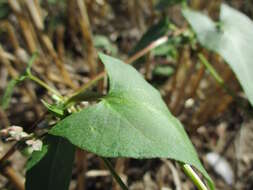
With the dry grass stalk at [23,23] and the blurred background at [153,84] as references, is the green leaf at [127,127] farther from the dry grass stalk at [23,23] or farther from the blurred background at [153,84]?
the dry grass stalk at [23,23]

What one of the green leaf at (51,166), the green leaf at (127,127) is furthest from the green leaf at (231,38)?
the green leaf at (51,166)

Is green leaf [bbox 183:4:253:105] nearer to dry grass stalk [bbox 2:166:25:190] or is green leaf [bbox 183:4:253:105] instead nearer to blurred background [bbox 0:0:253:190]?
blurred background [bbox 0:0:253:190]

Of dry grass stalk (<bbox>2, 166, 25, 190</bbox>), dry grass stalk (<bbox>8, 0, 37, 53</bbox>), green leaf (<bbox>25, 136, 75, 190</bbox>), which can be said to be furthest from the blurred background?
green leaf (<bbox>25, 136, 75, 190</bbox>)

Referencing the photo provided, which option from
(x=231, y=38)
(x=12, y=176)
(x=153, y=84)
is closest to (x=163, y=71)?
(x=153, y=84)

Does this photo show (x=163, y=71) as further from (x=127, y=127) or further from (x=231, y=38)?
(x=127, y=127)

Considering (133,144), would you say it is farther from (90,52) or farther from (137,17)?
(137,17)

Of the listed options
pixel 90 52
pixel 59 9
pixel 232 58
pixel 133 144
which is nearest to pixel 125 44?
pixel 59 9
